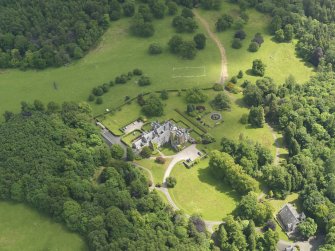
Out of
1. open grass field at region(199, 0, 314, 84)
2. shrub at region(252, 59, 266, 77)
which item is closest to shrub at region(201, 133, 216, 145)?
open grass field at region(199, 0, 314, 84)

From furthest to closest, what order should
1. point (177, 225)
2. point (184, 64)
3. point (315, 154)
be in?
point (184, 64), point (315, 154), point (177, 225)

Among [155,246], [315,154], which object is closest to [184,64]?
[315,154]

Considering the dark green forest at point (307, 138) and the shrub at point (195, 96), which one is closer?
the dark green forest at point (307, 138)

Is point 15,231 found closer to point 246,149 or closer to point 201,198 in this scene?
point 201,198

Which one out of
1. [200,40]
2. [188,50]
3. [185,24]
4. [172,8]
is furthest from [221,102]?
[172,8]

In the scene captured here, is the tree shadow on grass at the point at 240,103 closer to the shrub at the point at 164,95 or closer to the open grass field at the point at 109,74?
the open grass field at the point at 109,74

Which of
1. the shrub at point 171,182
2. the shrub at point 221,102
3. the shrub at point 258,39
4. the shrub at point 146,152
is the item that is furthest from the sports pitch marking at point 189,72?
the shrub at point 171,182
